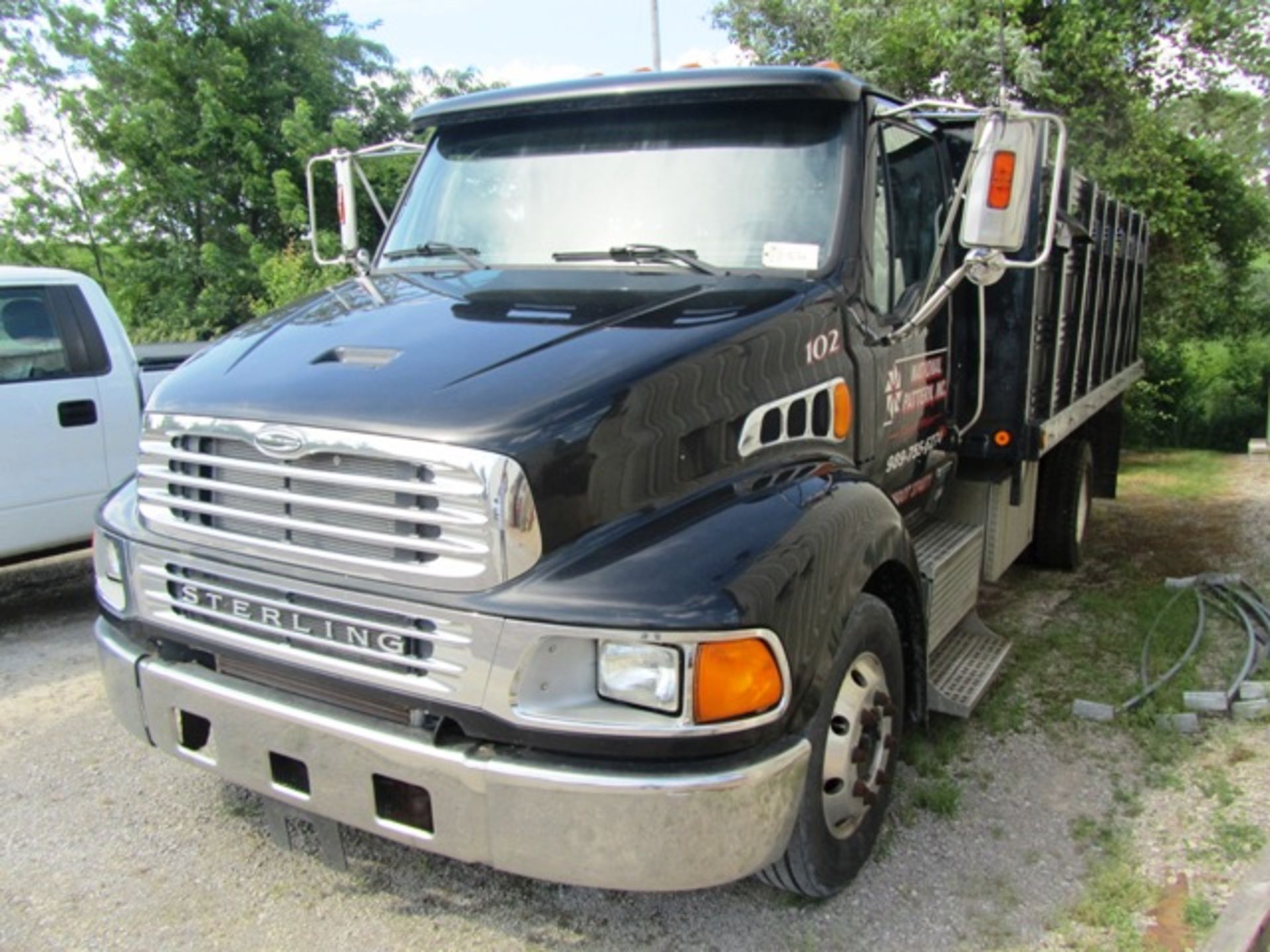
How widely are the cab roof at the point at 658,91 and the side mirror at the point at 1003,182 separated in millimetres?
513

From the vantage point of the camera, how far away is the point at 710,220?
3.50 metres

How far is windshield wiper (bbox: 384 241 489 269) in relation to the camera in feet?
12.3

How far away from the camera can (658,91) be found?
361cm

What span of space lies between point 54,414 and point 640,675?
4630 mm

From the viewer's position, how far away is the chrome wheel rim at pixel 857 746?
295 cm

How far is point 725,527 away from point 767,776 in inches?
23.5

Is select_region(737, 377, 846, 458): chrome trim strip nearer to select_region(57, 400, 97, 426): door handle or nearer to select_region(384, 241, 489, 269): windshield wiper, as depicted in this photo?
select_region(384, 241, 489, 269): windshield wiper

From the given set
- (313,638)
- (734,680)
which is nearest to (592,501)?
(734,680)

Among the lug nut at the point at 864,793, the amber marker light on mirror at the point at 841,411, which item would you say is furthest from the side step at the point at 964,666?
the amber marker light on mirror at the point at 841,411

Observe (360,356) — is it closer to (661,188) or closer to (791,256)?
(661,188)

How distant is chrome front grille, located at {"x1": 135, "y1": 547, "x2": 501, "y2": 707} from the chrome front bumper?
137 millimetres

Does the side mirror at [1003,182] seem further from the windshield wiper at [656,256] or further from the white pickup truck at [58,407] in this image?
the white pickup truck at [58,407]

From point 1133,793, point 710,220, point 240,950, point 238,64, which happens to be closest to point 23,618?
point 240,950

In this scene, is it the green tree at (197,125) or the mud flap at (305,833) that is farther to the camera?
the green tree at (197,125)
